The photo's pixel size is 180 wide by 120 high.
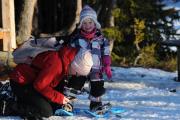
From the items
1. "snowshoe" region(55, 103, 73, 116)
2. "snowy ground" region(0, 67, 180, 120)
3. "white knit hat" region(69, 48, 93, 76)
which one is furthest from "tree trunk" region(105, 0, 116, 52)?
"white knit hat" region(69, 48, 93, 76)

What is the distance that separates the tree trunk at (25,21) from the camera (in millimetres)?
11508

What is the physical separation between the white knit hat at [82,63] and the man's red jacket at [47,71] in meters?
0.06

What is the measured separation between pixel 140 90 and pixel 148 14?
37.1 feet

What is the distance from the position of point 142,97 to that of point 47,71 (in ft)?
7.28

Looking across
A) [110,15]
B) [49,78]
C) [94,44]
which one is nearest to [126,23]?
[110,15]

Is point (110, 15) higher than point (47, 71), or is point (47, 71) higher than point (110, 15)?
point (110, 15)

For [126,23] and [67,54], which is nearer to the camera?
[67,54]

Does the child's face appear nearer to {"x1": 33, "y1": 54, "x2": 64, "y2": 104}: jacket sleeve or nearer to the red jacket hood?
the red jacket hood

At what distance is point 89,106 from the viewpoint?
656cm

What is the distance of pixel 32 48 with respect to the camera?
20.0ft

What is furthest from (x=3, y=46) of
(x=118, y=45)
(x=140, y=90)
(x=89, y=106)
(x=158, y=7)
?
(x=158, y=7)

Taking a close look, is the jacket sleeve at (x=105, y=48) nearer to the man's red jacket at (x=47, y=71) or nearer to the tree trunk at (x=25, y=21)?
the man's red jacket at (x=47, y=71)

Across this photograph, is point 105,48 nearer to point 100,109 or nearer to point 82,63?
point 82,63

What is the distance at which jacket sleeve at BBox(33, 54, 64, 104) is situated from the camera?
571 cm
